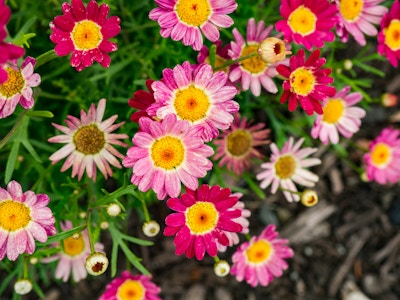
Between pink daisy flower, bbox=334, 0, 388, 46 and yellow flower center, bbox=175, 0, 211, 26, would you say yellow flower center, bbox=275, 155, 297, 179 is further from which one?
yellow flower center, bbox=175, 0, 211, 26

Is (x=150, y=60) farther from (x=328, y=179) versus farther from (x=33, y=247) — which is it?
(x=328, y=179)

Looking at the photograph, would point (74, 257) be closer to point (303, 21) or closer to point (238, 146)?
point (238, 146)

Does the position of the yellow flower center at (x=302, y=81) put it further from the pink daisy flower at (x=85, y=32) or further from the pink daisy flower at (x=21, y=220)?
the pink daisy flower at (x=21, y=220)

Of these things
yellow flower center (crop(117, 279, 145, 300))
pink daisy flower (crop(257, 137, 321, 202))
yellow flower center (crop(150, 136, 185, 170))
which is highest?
yellow flower center (crop(150, 136, 185, 170))

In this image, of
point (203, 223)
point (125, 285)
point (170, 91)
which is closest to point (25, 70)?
point (170, 91)

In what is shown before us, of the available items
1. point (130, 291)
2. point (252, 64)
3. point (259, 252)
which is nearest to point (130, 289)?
point (130, 291)

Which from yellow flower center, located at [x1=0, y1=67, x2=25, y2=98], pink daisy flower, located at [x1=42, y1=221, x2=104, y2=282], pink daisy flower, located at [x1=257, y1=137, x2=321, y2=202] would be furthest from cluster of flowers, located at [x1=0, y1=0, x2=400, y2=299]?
pink daisy flower, located at [x1=42, y1=221, x2=104, y2=282]

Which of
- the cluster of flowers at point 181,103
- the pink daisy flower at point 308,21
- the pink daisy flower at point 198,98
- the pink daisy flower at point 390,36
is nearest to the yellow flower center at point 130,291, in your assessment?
the cluster of flowers at point 181,103
